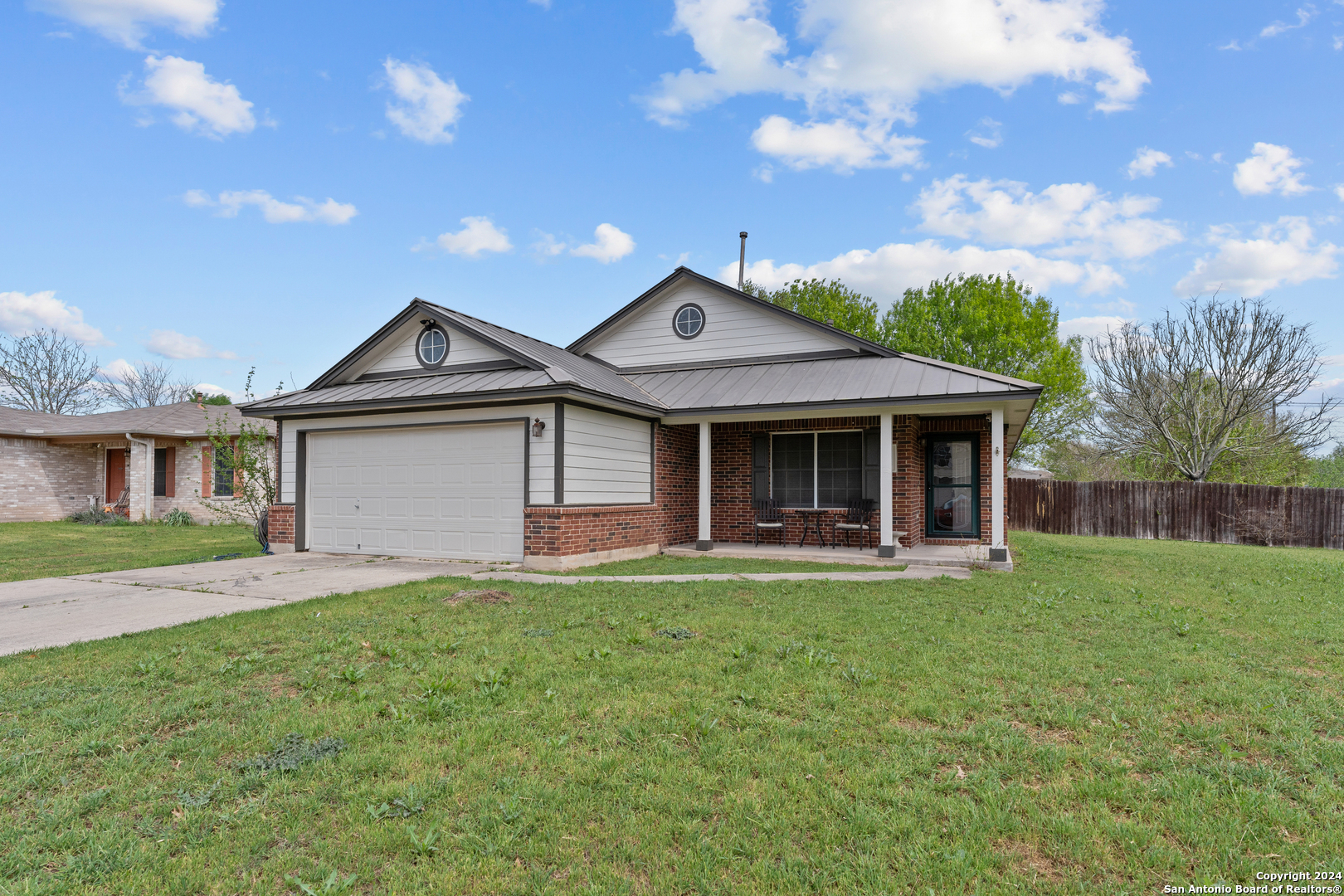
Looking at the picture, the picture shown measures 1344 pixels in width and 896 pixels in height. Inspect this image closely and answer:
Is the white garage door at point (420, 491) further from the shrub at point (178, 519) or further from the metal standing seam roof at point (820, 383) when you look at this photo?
the shrub at point (178, 519)

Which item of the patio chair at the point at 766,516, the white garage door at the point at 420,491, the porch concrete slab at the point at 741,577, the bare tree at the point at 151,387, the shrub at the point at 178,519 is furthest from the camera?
the bare tree at the point at 151,387

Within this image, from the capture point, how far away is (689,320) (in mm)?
14547

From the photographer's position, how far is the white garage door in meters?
10.6

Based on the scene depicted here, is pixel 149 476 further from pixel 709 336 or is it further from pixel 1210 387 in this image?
pixel 1210 387

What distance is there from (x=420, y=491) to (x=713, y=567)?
16.1 ft

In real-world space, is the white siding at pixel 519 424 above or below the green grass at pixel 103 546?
above

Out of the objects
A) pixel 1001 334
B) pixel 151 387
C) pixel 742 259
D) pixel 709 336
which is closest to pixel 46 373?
pixel 151 387

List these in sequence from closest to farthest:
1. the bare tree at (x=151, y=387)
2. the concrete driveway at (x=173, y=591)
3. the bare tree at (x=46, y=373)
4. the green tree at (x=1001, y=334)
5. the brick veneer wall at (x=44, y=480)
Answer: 1. the concrete driveway at (x=173, y=591)
2. the brick veneer wall at (x=44, y=480)
3. the green tree at (x=1001, y=334)
4. the bare tree at (x=46, y=373)
5. the bare tree at (x=151, y=387)

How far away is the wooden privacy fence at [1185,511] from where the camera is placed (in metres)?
18.3

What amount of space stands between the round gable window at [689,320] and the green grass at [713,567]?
531 centimetres

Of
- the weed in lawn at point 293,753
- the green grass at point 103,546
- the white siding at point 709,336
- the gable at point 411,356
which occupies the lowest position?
the green grass at point 103,546

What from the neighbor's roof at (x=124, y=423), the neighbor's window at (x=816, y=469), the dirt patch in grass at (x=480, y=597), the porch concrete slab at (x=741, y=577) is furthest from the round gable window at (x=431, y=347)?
the neighbor's roof at (x=124, y=423)

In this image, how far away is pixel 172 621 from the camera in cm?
618

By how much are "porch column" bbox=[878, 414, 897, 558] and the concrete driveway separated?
19.6ft
